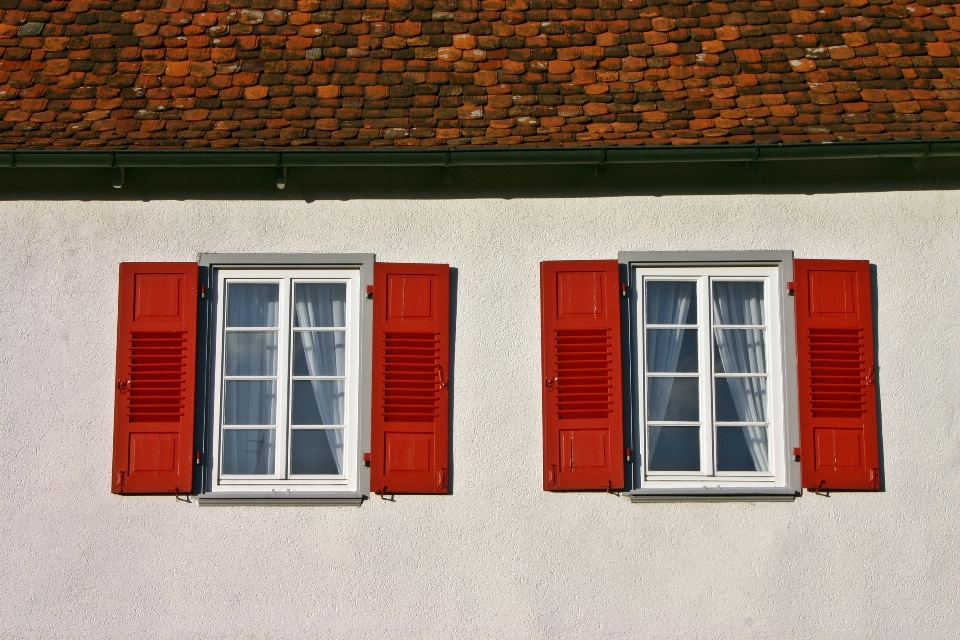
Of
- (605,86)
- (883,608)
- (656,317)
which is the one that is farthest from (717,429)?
(605,86)

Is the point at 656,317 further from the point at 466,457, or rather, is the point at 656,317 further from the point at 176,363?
the point at 176,363

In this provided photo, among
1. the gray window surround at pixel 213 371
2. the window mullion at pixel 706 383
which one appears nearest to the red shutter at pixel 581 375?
the window mullion at pixel 706 383

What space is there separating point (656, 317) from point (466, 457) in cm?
154

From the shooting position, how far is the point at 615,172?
25.2ft

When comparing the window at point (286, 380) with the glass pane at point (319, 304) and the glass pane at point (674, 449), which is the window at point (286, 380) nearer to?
the glass pane at point (319, 304)

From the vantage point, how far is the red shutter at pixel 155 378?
287 inches

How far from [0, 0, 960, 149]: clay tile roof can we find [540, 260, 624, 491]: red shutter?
0.92m

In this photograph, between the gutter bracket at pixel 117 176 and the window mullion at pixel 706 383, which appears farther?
the gutter bracket at pixel 117 176

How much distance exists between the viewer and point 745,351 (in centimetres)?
757

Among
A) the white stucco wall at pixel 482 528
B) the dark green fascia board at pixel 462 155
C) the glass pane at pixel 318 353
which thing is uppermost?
the dark green fascia board at pixel 462 155

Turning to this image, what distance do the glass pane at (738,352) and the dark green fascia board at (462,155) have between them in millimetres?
1143

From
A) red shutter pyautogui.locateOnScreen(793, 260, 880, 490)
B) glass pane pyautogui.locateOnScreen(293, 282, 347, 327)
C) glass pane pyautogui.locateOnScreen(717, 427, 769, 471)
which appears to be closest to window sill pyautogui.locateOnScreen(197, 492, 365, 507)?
glass pane pyautogui.locateOnScreen(293, 282, 347, 327)

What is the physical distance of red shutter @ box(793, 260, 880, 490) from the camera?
23.9 feet

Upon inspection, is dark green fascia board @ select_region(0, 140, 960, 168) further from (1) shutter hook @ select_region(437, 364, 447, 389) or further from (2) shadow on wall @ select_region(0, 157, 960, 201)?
(1) shutter hook @ select_region(437, 364, 447, 389)
